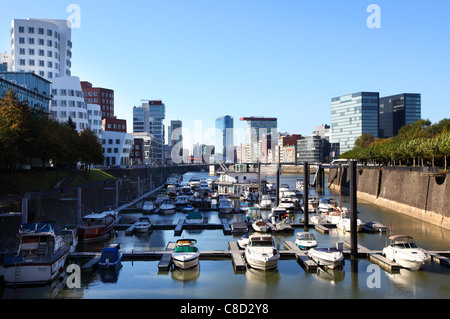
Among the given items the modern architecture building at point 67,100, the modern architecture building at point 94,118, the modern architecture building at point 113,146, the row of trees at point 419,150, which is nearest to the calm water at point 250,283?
the row of trees at point 419,150

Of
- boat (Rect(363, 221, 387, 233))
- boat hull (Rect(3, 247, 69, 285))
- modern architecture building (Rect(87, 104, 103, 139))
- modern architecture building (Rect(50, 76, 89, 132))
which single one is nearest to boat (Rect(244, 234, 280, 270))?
boat hull (Rect(3, 247, 69, 285))

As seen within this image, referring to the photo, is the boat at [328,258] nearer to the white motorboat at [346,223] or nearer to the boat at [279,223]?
the boat at [279,223]

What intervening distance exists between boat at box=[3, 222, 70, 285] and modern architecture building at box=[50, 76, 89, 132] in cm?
7860

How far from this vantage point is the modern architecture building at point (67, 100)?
335 feet

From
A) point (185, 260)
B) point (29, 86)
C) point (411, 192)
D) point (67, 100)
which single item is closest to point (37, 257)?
point (185, 260)

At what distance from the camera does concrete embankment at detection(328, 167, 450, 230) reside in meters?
48.9

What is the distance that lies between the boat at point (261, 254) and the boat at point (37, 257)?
13.1 meters

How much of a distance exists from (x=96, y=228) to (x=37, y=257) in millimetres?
14247

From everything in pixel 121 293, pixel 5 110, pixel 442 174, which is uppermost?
pixel 5 110

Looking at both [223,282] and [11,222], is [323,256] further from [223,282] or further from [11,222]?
[11,222]

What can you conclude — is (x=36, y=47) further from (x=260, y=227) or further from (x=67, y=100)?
(x=260, y=227)

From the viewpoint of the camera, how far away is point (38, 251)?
27328 mm

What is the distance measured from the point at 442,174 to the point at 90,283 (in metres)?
42.8
